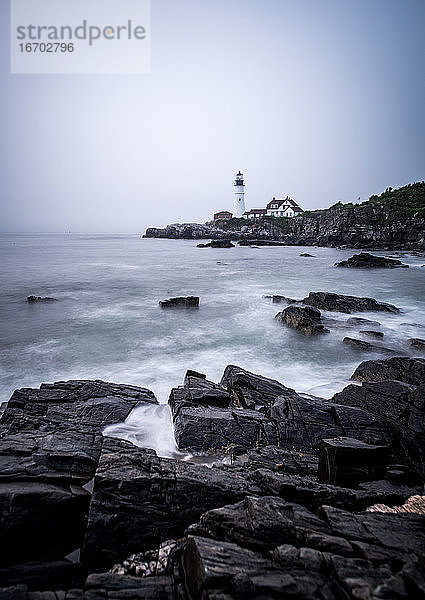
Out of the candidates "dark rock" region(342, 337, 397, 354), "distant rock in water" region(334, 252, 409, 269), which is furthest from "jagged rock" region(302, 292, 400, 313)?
"distant rock in water" region(334, 252, 409, 269)

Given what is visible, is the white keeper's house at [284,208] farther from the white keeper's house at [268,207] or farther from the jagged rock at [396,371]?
the jagged rock at [396,371]

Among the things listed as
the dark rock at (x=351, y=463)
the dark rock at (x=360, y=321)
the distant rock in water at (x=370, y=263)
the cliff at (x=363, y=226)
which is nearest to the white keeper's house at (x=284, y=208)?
the cliff at (x=363, y=226)

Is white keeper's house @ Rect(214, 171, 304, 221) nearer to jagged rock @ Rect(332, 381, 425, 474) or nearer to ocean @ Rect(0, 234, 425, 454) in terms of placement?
ocean @ Rect(0, 234, 425, 454)

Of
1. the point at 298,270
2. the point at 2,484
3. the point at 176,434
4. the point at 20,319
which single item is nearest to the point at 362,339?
the point at 176,434

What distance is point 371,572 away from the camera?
2.52m

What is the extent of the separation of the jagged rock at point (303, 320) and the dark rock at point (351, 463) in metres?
8.51

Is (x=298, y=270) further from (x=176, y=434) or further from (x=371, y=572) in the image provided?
(x=371, y=572)

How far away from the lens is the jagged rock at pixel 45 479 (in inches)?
136

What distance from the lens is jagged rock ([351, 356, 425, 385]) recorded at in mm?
7701

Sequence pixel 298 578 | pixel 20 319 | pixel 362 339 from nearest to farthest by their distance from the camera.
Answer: pixel 298 578, pixel 362 339, pixel 20 319

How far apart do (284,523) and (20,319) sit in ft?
51.0

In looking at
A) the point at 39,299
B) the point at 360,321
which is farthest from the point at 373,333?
the point at 39,299

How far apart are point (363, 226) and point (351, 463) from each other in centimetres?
6614

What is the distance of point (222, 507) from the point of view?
3.57 m
